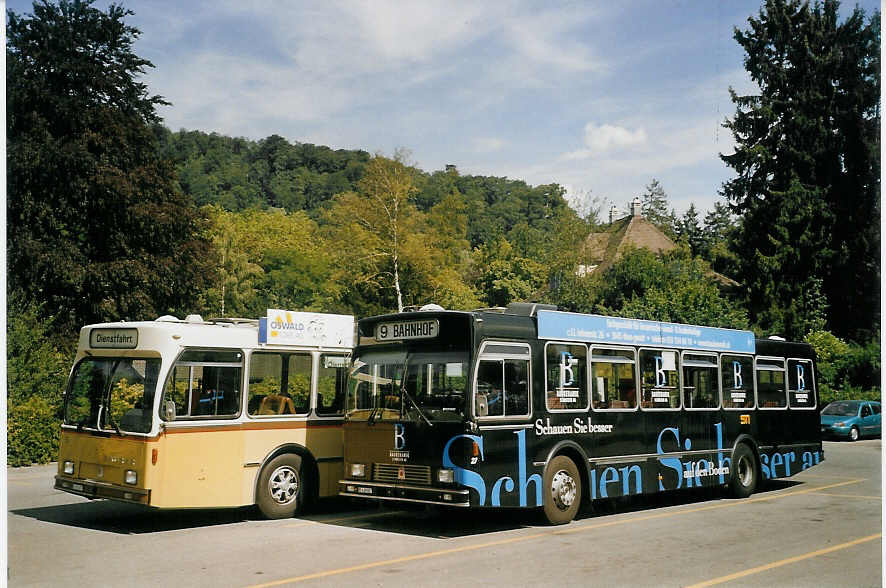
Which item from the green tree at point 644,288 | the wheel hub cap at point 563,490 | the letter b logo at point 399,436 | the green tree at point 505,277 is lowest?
the wheel hub cap at point 563,490

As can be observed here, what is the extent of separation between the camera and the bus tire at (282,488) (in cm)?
1272

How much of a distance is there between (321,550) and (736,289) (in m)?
43.3

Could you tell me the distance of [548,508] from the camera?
12078 millimetres

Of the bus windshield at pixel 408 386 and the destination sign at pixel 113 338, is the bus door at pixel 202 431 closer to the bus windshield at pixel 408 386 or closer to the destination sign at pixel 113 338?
the destination sign at pixel 113 338

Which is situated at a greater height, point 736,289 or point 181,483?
point 736,289

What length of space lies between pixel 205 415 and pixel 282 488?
1.74 m

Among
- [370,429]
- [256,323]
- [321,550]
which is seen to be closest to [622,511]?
[370,429]

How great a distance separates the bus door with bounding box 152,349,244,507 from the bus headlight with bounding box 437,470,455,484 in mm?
2965

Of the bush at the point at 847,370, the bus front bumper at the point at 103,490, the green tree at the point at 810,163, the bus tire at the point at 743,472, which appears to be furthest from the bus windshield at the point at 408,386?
the green tree at the point at 810,163

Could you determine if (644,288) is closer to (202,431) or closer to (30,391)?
(30,391)

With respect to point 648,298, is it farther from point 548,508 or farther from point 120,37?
point 548,508

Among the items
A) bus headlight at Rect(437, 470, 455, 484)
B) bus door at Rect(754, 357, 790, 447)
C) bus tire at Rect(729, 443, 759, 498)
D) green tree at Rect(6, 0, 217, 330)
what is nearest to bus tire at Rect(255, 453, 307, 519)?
bus headlight at Rect(437, 470, 455, 484)

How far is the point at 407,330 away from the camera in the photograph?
39.6 ft

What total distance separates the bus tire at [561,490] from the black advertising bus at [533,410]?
0.02m
